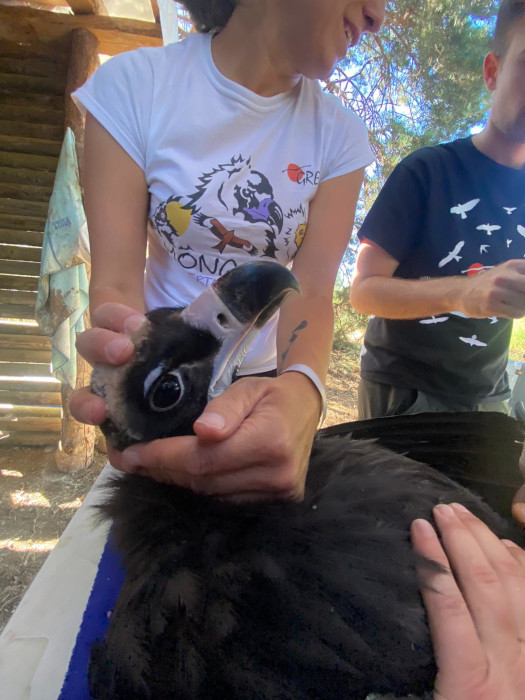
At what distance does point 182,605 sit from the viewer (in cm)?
99

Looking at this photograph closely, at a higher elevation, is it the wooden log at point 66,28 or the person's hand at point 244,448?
the wooden log at point 66,28

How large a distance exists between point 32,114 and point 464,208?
195 inches

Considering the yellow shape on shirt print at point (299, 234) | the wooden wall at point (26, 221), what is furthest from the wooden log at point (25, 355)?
the yellow shape on shirt print at point (299, 234)

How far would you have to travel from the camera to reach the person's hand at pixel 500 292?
1431mm

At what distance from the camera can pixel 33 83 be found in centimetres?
489

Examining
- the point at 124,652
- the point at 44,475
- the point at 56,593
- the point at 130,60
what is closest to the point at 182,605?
the point at 124,652

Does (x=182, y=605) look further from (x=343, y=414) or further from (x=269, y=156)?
(x=343, y=414)

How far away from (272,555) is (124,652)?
364mm

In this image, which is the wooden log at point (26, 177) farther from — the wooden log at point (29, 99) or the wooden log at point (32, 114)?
the wooden log at point (29, 99)

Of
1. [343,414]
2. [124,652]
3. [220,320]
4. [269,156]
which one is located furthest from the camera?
[343,414]

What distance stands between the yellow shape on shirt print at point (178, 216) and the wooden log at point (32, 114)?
4.49 metres

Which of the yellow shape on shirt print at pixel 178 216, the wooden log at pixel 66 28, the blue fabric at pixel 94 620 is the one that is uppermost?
the wooden log at pixel 66 28

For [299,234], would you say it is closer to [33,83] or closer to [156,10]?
[156,10]

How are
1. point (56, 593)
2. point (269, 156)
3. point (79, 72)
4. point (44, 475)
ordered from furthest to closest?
point (44, 475) → point (79, 72) → point (269, 156) → point (56, 593)
